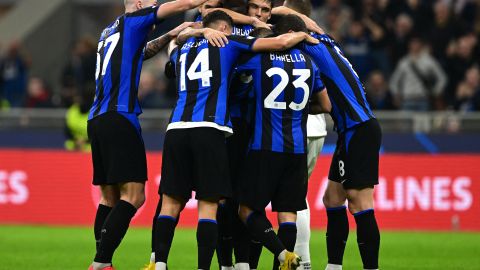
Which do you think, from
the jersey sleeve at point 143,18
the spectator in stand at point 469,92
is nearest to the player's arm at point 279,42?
the jersey sleeve at point 143,18

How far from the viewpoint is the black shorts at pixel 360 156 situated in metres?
9.90

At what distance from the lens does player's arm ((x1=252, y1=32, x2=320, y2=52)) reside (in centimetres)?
951

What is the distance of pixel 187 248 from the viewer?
1384cm

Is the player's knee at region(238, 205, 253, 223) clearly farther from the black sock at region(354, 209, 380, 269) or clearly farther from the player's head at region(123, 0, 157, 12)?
the player's head at region(123, 0, 157, 12)

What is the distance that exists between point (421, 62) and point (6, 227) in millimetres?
7615

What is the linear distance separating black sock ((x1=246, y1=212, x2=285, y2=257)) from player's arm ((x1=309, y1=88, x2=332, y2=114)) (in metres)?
1.12

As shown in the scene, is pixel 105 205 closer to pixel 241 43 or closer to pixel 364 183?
pixel 241 43

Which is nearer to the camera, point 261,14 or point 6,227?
point 261,14

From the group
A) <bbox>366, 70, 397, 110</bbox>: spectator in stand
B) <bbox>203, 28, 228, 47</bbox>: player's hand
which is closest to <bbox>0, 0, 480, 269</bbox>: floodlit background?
<bbox>366, 70, 397, 110</bbox>: spectator in stand

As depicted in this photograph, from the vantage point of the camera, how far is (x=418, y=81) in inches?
754

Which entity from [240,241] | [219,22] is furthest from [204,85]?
[240,241]

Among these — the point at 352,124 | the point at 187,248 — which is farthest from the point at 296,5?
the point at 187,248

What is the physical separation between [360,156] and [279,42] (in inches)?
51.0

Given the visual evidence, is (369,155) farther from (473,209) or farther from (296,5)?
(473,209)
